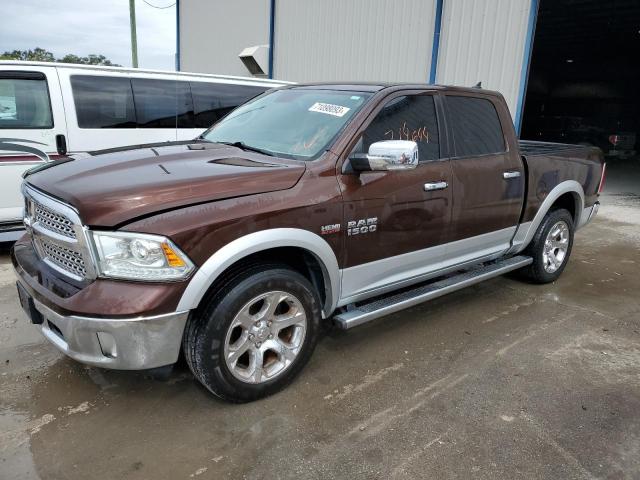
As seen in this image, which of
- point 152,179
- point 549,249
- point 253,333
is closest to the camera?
point 152,179

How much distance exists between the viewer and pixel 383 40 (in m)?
11.5

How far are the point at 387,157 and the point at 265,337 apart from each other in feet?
4.15

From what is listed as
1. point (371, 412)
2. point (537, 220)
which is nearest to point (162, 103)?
point (537, 220)

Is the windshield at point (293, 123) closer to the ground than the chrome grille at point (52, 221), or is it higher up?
higher up

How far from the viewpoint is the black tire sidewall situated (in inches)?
194

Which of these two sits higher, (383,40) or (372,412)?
(383,40)

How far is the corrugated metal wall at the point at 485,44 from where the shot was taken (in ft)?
30.3

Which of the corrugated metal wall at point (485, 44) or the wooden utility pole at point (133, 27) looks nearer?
the corrugated metal wall at point (485, 44)

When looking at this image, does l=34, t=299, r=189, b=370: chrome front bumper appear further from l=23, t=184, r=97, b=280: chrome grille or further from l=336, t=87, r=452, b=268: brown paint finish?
l=336, t=87, r=452, b=268: brown paint finish

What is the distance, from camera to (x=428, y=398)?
3119mm

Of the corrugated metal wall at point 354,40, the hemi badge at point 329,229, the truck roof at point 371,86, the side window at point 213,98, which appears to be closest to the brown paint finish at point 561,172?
the truck roof at point 371,86

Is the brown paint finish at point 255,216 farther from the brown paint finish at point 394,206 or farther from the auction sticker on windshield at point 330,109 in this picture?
the auction sticker on windshield at point 330,109

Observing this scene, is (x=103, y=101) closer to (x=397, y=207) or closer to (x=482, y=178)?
(x=397, y=207)

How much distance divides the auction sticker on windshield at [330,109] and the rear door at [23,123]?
11.2 ft
